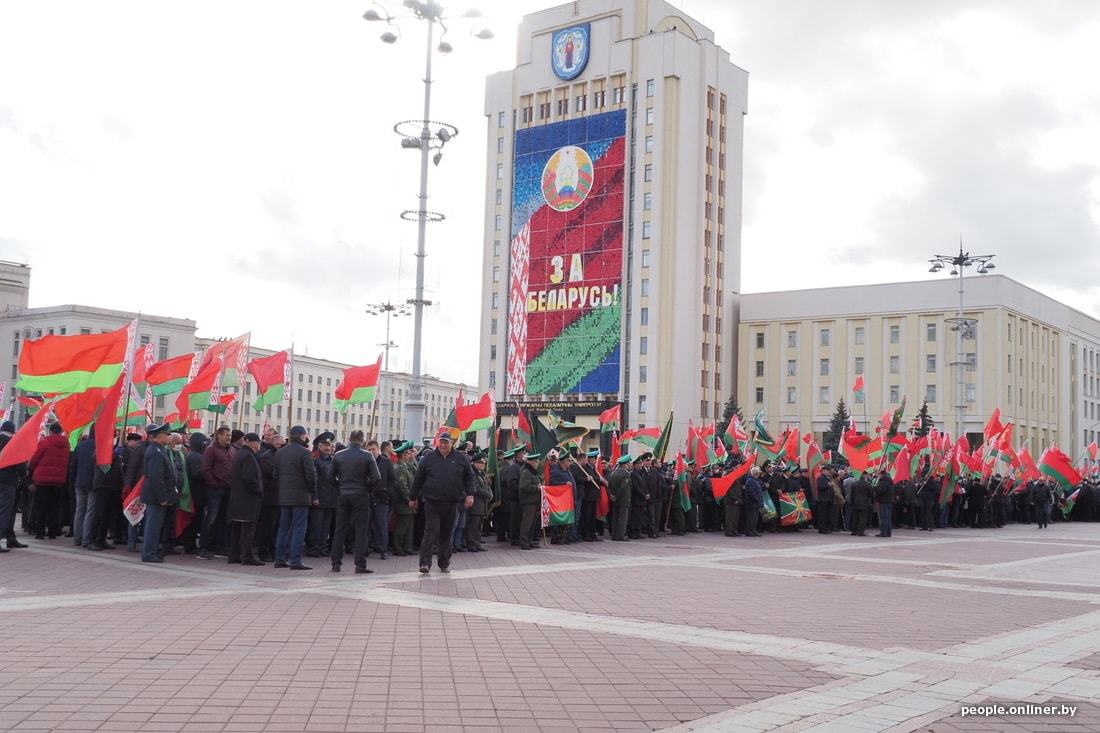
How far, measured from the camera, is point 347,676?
724 cm

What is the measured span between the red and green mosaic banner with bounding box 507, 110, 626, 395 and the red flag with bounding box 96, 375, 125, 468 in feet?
228

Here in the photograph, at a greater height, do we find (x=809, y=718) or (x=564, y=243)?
(x=564, y=243)

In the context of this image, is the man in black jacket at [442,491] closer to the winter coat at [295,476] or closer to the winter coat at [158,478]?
the winter coat at [295,476]

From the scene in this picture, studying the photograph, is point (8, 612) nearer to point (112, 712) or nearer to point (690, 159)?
point (112, 712)

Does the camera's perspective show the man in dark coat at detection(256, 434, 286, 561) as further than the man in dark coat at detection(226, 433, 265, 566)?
Yes

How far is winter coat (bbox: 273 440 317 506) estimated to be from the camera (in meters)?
13.9

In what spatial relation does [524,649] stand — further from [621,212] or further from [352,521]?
[621,212]

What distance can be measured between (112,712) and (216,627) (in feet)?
9.62

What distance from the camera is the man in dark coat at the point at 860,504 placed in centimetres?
2616

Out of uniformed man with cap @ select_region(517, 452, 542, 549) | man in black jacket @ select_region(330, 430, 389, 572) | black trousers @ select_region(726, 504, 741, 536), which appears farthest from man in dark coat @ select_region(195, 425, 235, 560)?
black trousers @ select_region(726, 504, 741, 536)

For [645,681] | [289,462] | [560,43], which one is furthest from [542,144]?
[645,681]

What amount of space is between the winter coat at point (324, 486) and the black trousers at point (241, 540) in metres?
1.04

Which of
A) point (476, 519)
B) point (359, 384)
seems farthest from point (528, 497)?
point (359, 384)

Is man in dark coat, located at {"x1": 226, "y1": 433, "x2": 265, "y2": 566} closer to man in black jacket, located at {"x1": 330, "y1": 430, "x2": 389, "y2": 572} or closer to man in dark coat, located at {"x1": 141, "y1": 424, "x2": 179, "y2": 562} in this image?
man in dark coat, located at {"x1": 141, "y1": 424, "x2": 179, "y2": 562}
